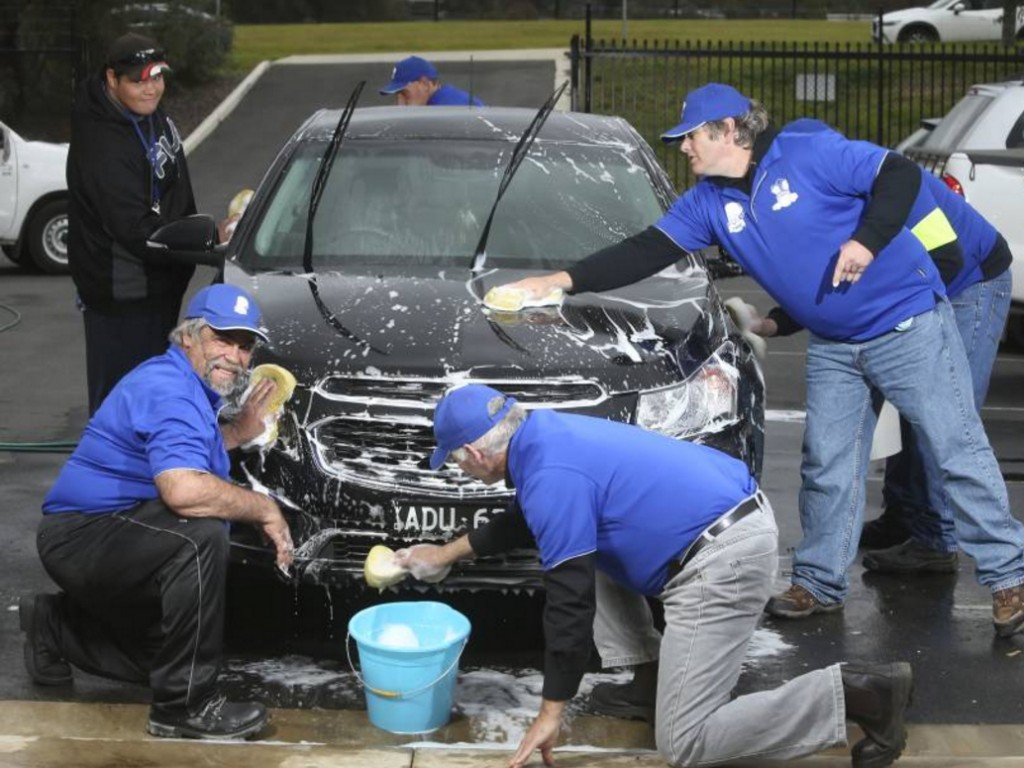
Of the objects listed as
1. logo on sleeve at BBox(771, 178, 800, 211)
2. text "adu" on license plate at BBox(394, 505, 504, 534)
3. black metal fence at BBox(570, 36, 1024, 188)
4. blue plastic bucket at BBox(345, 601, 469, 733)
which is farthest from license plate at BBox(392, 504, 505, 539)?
black metal fence at BBox(570, 36, 1024, 188)

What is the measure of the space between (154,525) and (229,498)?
0.72ft

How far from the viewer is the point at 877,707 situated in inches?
187

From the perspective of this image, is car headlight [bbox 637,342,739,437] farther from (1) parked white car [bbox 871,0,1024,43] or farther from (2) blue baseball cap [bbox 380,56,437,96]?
(1) parked white car [bbox 871,0,1024,43]

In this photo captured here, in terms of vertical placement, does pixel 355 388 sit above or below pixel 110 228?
below

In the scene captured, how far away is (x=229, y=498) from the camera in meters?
5.05

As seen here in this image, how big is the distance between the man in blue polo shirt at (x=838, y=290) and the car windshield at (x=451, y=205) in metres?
0.68

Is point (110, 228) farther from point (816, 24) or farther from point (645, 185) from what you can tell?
point (816, 24)

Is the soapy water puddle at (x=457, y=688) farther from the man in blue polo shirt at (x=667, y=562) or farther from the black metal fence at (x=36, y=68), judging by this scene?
the black metal fence at (x=36, y=68)

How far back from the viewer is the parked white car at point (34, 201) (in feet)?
49.1

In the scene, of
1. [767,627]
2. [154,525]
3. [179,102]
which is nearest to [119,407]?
[154,525]

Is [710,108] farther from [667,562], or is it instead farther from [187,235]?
[187,235]

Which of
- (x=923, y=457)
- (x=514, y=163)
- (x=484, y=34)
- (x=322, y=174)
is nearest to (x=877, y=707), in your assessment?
(x=923, y=457)

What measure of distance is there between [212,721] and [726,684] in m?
1.40

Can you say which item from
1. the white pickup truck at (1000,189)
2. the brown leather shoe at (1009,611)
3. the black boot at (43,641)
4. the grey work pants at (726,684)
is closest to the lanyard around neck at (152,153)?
the black boot at (43,641)
